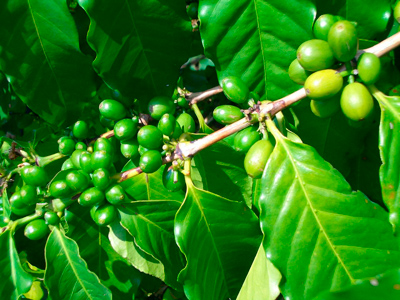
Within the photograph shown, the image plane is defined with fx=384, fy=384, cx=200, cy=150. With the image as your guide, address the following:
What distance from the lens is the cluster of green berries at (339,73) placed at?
1.28 metres

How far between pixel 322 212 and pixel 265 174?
0.24 meters

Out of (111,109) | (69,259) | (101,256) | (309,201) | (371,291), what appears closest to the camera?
(371,291)

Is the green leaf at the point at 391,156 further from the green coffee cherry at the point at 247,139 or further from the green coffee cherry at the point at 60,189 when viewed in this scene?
the green coffee cherry at the point at 60,189

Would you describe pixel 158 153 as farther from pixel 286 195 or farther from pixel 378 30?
pixel 378 30

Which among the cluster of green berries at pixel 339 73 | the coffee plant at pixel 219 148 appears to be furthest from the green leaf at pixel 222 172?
the cluster of green berries at pixel 339 73

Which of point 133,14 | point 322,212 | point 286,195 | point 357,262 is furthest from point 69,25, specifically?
point 357,262

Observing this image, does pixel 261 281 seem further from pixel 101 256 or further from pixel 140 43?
pixel 140 43

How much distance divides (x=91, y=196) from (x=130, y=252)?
44cm

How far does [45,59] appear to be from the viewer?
1733mm

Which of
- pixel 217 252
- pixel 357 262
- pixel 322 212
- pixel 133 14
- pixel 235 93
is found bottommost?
pixel 217 252

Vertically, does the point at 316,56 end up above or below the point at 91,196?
above

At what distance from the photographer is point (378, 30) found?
165 cm

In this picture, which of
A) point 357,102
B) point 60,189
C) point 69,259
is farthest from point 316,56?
point 69,259

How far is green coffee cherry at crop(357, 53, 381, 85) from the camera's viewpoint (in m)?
1.28
